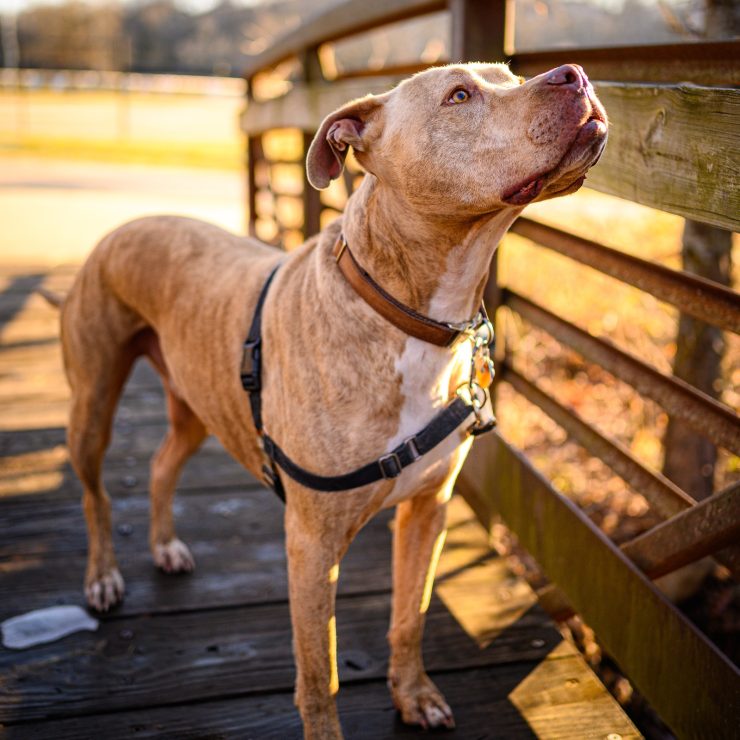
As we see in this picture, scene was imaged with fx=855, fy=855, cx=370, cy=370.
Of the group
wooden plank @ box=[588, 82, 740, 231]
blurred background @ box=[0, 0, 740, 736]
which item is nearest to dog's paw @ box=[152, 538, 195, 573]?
blurred background @ box=[0, 0, 740, 736]

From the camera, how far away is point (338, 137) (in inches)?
80.0

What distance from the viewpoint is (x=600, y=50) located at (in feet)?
8.17

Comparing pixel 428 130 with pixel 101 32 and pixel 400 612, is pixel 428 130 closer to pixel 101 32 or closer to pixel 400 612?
pixel 400 612

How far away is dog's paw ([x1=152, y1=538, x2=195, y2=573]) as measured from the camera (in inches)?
119

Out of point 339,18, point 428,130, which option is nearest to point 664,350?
point 339,18

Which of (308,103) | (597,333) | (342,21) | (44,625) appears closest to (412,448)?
(44,625)

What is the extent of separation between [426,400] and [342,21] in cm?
281

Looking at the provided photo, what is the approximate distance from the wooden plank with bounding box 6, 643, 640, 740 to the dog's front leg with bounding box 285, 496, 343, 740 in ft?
0.68

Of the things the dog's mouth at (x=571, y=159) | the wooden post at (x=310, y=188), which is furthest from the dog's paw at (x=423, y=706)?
the wooden post at (x=310, y=188)

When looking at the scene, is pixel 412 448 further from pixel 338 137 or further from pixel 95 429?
pixel 95 429

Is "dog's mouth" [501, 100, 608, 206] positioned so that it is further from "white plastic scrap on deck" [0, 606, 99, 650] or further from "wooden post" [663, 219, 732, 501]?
"white plastic scrap on deck" [0, 606, 99, 650]

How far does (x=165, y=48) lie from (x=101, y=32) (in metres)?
6.13

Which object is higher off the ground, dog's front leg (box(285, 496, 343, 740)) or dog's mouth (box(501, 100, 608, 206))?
dog's mouth (box(501, 100, 608, 206))

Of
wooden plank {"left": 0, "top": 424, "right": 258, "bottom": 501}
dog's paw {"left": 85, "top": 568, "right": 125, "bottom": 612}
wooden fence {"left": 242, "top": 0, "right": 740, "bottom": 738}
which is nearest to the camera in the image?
wooden fence {"left": 242, "top": 0, "right": 740, "bottom": 738}
